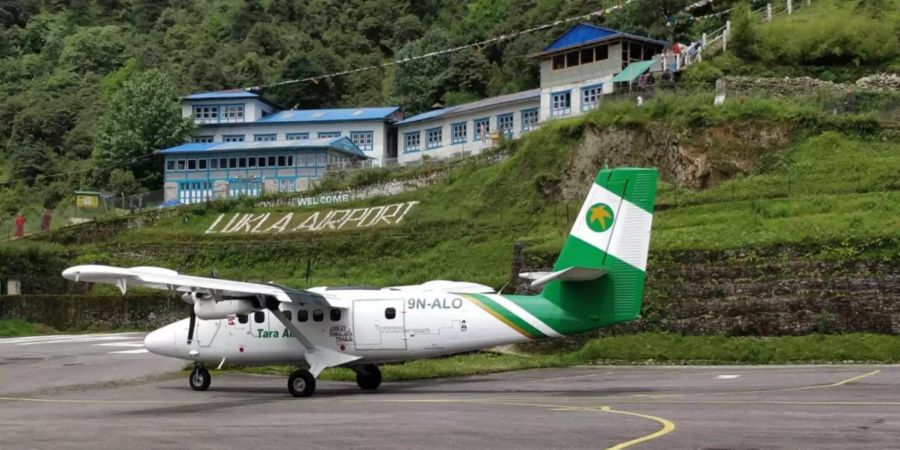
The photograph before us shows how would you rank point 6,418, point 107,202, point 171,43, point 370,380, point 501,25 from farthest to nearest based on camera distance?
point 171,43 < point 501,25 < point 107,202 < point 370,380 < point 6,418

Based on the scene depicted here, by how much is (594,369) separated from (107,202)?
5253cm

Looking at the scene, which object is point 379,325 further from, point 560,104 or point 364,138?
point 364,138

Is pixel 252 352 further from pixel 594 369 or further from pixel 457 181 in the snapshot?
pixel 457 181

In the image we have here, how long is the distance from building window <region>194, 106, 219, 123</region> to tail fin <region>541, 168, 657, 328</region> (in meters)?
71.9

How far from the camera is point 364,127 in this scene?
8725 centimetres

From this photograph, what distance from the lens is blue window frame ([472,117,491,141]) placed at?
77200 mm

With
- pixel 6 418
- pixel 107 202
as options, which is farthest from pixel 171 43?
pixel 6 418

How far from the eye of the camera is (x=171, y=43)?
465 ft

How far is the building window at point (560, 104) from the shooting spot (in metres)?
67.2

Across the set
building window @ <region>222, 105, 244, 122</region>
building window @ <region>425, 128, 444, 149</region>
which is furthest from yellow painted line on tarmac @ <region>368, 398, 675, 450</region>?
building window @ <region>222, 105, 244, 122</region>

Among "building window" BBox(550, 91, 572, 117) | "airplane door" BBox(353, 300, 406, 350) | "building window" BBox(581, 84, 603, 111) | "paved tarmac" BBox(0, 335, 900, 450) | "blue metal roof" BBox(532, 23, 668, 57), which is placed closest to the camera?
"paved tarmac" BBox(0, 335, 900, 450)

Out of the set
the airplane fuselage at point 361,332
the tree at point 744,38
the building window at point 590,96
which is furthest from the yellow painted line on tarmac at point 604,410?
the building window at point 590,96

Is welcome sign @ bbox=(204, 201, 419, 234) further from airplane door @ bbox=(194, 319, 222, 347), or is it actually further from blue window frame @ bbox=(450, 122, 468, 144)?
airplane door @ bbox=(194, 319, 222, 347)

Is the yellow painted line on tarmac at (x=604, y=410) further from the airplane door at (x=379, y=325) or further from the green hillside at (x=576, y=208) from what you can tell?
the green hillside at (x=576, y=208)
